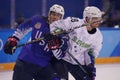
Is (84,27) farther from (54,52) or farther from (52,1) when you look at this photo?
(52,1)

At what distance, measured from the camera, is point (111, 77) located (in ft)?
17.0

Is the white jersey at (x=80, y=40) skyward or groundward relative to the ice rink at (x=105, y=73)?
groundward

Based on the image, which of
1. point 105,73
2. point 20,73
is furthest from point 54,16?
point 105,73

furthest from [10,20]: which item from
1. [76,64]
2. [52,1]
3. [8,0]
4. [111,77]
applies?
[76,64]

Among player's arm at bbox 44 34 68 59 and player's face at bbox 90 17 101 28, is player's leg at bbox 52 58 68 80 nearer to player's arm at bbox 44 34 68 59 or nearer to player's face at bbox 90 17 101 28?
player's arm at bbox 44 34 68 59

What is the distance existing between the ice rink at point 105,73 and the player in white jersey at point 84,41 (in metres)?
1.24

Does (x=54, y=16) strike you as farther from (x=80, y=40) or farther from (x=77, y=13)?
(x=77, y=13)

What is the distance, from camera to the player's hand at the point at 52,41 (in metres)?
3.46

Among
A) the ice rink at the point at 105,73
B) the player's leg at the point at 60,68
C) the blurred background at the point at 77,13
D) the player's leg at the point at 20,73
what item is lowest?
the player's leg at the point at 20,73

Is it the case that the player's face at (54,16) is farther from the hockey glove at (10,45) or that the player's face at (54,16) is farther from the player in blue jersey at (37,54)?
the hockey glove at (10,45)

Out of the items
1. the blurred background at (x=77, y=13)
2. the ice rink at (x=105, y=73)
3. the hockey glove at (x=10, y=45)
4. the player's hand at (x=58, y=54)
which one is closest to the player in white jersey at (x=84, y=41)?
the player's hand at (x=58, y=54)

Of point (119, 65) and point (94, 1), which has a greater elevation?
point (94, 1)

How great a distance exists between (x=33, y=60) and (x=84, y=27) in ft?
1.76

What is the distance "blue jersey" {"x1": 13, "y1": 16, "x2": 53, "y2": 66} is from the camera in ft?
11.6
